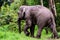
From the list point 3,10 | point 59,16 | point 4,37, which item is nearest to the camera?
point 4,37

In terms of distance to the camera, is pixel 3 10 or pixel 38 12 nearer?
pixel 38 12

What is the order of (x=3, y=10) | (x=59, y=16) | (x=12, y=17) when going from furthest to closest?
(x=3, y=10) → (x=12, y=17) → (x=59, y=16)

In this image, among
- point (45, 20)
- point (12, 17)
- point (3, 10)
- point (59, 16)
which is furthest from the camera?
point (3, 10)

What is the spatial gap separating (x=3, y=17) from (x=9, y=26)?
154cm

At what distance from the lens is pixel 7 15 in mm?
18875

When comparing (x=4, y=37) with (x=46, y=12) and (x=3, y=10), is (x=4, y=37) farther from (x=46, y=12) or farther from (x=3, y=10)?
(x=3, y=10)

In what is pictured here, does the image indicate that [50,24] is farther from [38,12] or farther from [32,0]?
[32,0]

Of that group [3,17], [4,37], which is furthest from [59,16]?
[4,37]

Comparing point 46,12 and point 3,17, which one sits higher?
point 46,12

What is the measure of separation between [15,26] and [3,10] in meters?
3.01

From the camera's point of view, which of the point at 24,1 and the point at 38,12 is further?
the point at 24,1

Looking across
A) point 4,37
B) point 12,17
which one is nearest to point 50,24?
point 4,37

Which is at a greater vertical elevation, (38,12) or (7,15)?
(38,12)

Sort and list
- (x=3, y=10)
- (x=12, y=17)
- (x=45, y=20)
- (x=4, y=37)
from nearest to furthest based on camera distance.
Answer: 1. (x=4, y=37)
2. (x=45, y=20)
3. (x=12, y=17)
4. (x=3, y=10)
